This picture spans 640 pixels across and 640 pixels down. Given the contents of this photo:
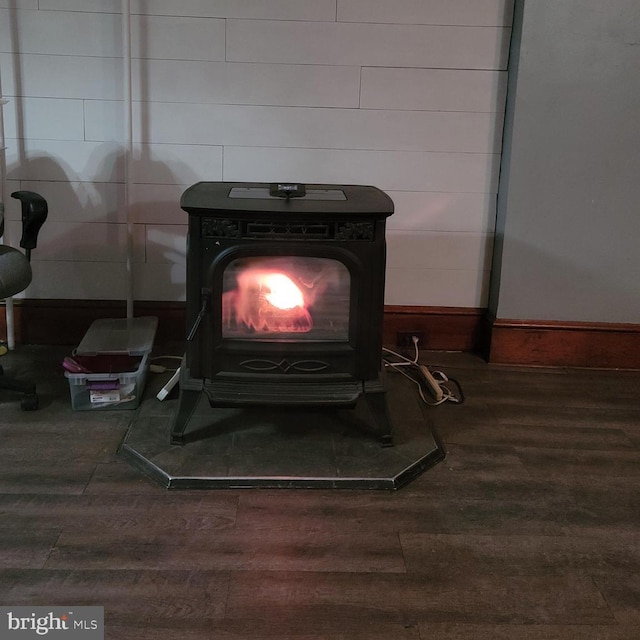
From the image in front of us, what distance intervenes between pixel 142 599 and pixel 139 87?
1989 mm

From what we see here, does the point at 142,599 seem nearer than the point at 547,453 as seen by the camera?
Yes

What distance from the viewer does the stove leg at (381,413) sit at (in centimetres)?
228

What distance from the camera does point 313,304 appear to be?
90.0 inches

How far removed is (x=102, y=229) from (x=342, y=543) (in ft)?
5.80

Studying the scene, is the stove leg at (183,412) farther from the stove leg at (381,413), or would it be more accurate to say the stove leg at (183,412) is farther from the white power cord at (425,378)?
the white power cord at (425,378)

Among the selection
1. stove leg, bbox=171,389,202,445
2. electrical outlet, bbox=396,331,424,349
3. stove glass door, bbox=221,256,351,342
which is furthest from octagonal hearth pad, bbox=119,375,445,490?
electrical outlet, bbox=396,331,424,349

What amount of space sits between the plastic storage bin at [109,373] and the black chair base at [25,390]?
0.12m

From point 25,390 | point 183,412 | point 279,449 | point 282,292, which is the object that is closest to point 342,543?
point 279,449

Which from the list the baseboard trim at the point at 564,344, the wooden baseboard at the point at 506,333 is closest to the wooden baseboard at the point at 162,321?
the wooden baseboard at the point at 506,333

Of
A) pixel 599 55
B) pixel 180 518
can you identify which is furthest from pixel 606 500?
pixel 599 55

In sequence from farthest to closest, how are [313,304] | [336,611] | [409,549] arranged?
[313,304] → [409,549] → [336,611]

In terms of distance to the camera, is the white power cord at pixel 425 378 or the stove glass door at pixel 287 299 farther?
the white power cord at pixel 425 378

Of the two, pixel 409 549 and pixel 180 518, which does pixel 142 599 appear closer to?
pixel 180 518

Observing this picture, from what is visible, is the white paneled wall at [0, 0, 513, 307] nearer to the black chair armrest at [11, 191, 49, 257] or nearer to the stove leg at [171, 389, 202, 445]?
the black chair armrest at [11, 191, 49, 257]
